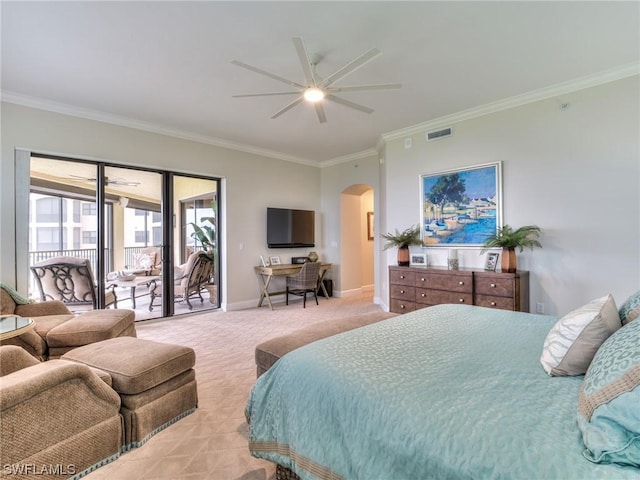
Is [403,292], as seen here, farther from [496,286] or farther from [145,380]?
[145,380]

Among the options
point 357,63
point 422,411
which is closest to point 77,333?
point 422,411

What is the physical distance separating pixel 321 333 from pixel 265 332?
2.14 metres

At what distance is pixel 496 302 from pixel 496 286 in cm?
18

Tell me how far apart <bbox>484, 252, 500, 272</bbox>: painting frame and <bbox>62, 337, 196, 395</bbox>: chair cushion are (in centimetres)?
347

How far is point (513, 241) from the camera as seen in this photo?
346 centimetres

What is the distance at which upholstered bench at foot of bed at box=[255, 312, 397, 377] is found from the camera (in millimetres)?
2078

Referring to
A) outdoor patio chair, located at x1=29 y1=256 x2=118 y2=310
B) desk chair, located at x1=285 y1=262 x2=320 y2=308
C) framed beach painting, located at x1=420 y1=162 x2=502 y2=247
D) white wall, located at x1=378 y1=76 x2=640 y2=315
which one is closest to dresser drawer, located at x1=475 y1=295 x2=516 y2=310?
white wall, located at x1=378 y1=76 x2=640 y2=315

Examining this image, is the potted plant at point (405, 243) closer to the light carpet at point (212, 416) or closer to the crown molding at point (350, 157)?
the light carpet at point (212, 416)

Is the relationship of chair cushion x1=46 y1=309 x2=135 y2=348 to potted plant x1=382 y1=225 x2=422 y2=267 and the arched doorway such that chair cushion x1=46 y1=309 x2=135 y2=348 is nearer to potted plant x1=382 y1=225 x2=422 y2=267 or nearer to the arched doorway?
potted plant x1=382 y1=225 x2=422 y2=267

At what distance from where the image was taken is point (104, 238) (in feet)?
14.0

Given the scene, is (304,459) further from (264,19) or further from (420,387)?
(264,19)

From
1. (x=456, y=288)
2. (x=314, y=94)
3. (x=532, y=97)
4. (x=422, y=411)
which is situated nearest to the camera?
(x=422, y=411)

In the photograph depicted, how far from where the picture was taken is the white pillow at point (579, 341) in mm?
1181

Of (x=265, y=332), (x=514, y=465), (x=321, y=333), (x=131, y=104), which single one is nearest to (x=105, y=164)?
(x=131, y=104)
